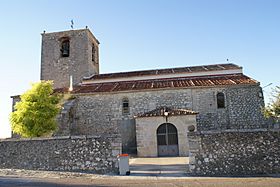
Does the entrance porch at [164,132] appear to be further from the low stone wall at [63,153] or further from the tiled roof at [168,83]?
the low stone wall at [63,153]

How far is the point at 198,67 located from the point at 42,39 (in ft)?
52.6

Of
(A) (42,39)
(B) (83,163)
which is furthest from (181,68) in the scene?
(B) (83,163)

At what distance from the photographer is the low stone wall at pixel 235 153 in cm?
970

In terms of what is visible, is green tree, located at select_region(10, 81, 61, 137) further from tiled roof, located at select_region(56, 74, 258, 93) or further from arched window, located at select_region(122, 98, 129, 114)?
arched window, located at select_region(122, 98, 129, 114)

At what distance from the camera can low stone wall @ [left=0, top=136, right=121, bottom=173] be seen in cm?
1045

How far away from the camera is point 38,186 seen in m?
7.54

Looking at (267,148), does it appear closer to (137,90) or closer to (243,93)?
(243,93)

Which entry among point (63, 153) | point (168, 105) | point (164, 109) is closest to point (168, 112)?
point (164, 109)

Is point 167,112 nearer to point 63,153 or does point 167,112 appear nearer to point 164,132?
point 164,132

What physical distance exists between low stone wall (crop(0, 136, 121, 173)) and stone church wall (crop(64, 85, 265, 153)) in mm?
6879

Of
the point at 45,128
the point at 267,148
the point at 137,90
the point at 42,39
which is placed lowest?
the point at 267,148

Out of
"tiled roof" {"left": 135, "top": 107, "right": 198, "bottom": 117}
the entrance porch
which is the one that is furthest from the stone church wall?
the entrance porch

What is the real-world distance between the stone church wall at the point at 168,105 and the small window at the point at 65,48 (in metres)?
6.87

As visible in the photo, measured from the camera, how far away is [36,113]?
14.5 meters
